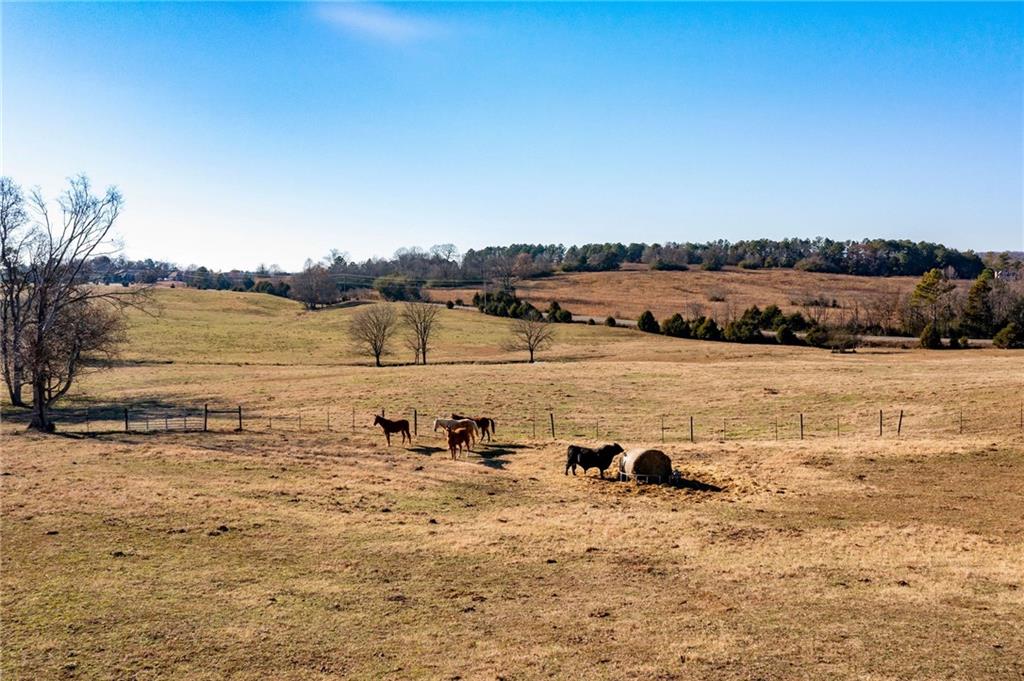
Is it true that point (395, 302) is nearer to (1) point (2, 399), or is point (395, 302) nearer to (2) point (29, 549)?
(1) point (2, 399)

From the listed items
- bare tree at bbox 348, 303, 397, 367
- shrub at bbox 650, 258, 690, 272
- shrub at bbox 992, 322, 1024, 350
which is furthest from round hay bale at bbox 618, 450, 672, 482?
shrub at bbox 650, 258, 690, 272

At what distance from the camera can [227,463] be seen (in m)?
25.1

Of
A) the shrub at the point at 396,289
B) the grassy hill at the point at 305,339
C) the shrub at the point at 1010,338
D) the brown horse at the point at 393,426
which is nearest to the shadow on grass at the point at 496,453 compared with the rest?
the brown horse at the point at 393,426

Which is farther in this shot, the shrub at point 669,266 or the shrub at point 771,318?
the shrub at point 669,266

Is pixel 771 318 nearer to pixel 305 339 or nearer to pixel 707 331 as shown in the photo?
pixel 707 331

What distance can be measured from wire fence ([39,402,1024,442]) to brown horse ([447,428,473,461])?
126 inches

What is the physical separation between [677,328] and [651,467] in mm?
65521

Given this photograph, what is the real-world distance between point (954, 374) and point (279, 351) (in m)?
61.4

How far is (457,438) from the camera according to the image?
2747cm

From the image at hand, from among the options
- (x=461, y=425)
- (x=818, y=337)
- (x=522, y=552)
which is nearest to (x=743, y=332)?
(x=818, y=337)

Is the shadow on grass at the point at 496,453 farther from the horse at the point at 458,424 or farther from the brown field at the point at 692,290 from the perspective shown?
the brown field at the point at 692,290

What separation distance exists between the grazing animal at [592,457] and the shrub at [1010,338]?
6288 centimetres

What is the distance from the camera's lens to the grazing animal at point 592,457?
78.8ft

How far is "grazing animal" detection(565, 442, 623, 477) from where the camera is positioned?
78.8ft
